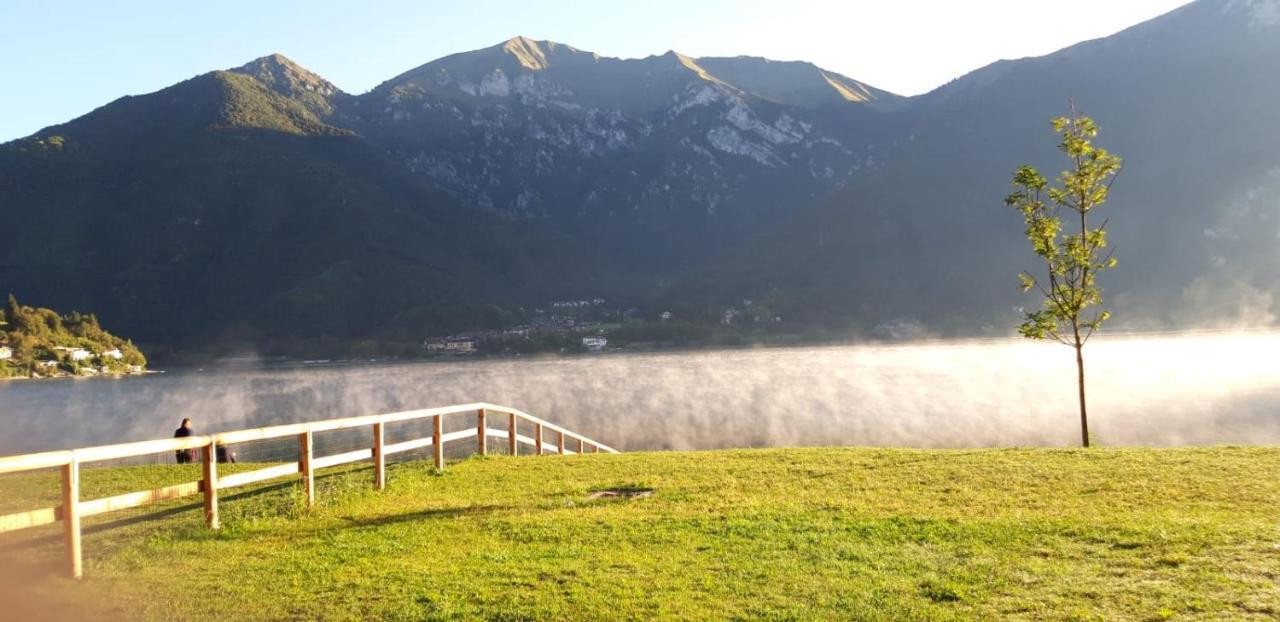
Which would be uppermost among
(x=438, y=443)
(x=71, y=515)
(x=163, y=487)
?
(x=71, y=515)

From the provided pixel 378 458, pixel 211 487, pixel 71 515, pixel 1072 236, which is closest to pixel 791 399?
pixel 1072 236

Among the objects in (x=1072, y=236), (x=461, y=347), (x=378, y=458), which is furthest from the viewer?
(x=461, y=347)

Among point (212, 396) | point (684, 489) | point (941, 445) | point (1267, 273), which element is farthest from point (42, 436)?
point (1267, 273)

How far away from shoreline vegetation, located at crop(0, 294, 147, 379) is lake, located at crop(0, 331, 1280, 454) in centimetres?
4025

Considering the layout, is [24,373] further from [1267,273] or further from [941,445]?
[1267,273]

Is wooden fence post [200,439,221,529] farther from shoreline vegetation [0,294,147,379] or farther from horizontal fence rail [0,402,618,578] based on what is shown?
shoreline vegetation [0,294,147,379]

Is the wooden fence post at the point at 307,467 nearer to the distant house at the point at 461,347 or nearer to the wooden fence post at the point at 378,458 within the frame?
the wooden fence post at the point at 378,458

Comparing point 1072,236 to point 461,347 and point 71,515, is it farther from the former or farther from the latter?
point 461,347

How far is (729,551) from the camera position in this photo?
9.82m

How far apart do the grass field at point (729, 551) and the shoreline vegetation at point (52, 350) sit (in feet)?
636

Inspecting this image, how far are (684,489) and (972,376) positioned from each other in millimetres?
76897

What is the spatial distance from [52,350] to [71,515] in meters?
204

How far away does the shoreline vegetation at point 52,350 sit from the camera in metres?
173

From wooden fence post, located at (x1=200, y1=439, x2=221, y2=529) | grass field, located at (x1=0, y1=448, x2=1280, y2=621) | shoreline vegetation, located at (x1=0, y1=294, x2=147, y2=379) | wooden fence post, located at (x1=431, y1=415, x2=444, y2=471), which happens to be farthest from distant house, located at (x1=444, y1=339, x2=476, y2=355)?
wooden fence post, located at (x1=200, y1=439, x2=221, y2=529)
